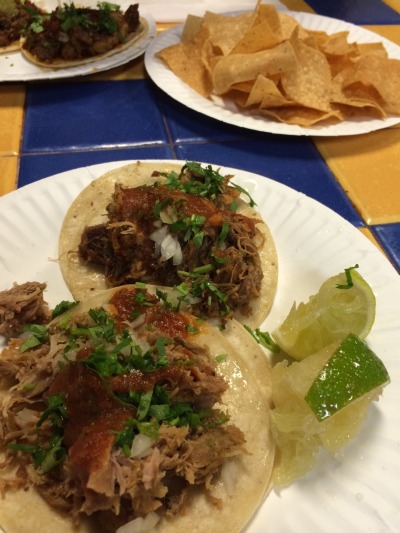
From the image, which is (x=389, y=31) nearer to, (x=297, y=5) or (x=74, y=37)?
(x=297, y=5)

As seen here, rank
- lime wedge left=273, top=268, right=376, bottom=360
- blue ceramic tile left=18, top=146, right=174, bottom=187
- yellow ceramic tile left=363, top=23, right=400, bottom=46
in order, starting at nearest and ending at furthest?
1. lime wedge left=273, top=268, right=376, bottom=360
2. blue ceramic tile left=18, top=146, right=174, bottom=187
3. yellow ceramic tile left=363, top=23, right=400, bottom=46

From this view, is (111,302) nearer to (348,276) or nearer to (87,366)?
(87,366)

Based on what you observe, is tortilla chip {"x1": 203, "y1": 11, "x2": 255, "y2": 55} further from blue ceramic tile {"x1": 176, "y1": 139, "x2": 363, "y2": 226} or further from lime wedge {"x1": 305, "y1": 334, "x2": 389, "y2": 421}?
lime wedge {"x1": 305, "y1": 334, "x2": 389, "y2": 421}

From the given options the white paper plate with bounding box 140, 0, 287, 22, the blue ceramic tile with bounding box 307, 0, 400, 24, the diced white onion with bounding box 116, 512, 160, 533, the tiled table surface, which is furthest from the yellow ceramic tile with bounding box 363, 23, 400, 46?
the diced white onion with bounding box 116, 512, 160, 533

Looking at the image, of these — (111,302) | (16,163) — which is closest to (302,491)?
(111,302)

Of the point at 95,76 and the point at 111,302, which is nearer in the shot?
the point at 111,302

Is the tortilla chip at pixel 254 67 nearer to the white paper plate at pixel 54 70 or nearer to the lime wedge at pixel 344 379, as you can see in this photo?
the white paper plate at pixel 54 70

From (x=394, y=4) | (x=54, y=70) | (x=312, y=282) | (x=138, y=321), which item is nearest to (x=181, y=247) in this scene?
(x=138, y=321)
